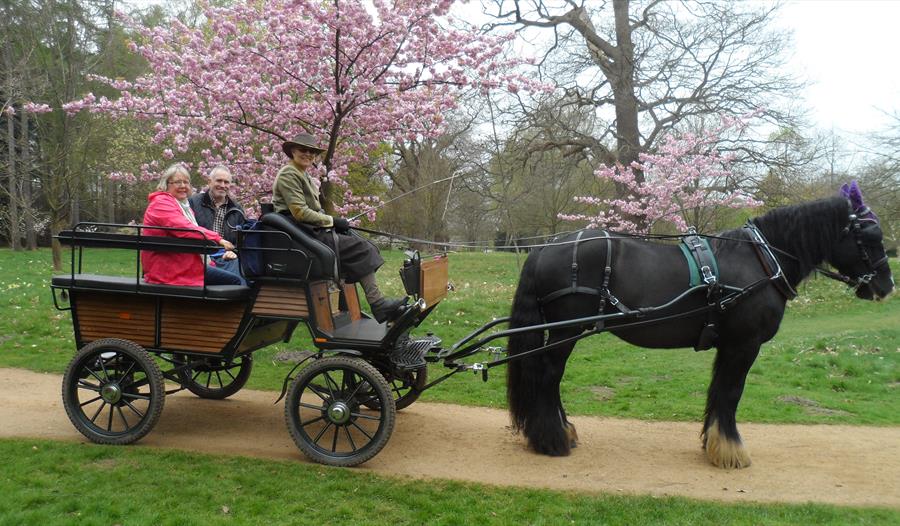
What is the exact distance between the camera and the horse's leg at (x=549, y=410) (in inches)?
196

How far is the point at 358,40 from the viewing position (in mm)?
8867

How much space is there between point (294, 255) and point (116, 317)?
1711 mm

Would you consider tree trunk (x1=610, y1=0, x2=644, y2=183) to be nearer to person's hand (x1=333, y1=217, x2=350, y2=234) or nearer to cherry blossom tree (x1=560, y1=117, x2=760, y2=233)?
cherry blossom tree (x1=560, y1=117, x2=760, y2=233)

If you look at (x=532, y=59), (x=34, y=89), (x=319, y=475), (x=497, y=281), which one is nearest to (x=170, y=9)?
(x=34, y=89)

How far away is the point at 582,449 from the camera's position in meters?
5.31

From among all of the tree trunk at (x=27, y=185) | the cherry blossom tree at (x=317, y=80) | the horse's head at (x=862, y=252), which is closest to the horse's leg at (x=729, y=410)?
the horse's head at (x=862, y=252)

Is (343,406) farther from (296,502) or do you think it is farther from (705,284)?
(705,284)

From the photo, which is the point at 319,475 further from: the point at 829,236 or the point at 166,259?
the point at 829,236

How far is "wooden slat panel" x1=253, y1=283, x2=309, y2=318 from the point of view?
16.1 feet

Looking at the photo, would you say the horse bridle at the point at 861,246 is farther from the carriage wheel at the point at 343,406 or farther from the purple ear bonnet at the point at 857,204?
the carriage wheel at the point at 343,406

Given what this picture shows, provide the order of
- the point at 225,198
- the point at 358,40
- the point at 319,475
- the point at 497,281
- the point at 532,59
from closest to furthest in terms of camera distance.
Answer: the point at 319,475 < the point at 225,198 < the point at 358,40 < the point at 532,59 < the point at 497,281

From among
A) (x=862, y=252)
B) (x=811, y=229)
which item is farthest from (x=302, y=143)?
(x=862, y=252)

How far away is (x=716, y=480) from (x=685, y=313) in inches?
51.1

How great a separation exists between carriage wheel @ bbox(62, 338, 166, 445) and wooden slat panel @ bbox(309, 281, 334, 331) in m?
1.35
